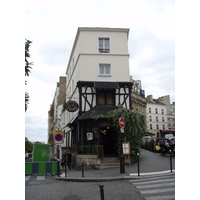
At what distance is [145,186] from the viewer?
8.64 meters

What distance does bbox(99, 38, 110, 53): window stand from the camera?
20.9 metres

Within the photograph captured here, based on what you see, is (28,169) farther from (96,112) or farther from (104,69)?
(104,69)

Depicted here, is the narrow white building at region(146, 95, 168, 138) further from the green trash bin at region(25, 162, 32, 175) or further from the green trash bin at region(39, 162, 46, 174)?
the green trash bin at region(25, 162, 32, 175)

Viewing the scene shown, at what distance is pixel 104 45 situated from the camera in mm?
21016

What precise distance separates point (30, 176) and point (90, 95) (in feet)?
27.1

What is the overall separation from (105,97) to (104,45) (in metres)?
4.74

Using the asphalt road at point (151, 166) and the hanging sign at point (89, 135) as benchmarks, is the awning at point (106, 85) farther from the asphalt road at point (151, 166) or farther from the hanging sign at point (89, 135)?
the asphalt road at point (151, 166)

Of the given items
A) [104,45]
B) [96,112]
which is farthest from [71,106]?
[104,45]

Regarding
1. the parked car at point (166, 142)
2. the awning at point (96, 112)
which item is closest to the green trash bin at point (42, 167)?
the awning at point (96, 112)

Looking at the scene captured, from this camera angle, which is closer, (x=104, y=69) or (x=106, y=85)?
(x=106, y=85)

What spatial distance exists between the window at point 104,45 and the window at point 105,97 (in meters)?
3.74

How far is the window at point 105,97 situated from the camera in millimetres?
19562

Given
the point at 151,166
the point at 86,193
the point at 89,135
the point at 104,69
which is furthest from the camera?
the point at 104,69

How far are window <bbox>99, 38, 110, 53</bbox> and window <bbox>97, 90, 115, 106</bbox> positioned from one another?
147 inches
